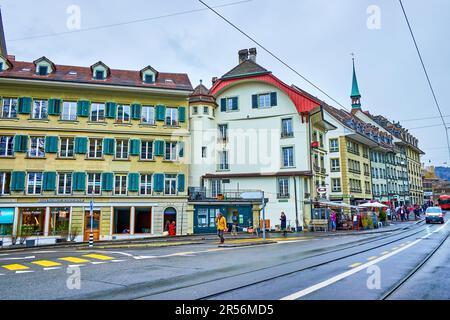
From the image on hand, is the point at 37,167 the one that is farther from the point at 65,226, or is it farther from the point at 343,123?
the point at 343,123

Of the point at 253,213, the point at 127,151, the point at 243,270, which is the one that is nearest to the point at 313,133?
the point at 253,213

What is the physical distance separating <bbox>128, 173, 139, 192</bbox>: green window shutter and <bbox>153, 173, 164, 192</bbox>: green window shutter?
1.50 m

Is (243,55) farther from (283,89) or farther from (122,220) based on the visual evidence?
(122,220)

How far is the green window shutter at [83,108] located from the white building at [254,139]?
11.1 metres

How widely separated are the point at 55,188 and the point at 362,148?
43.7 meters

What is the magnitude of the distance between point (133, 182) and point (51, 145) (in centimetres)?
711

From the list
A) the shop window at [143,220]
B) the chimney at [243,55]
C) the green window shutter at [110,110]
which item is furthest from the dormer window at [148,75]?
the chimney at [243,55]

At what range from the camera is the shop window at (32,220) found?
28097 millimetres

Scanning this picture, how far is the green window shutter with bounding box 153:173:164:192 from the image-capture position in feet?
104

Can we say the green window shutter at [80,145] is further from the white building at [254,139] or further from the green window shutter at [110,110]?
the white building at [254,139]

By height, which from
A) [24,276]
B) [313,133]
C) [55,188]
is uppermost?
[313,133]

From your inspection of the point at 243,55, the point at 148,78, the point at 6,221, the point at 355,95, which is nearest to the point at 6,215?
the point at 6,221

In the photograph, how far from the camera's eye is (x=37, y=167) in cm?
2942

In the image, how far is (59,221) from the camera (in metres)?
29.1
